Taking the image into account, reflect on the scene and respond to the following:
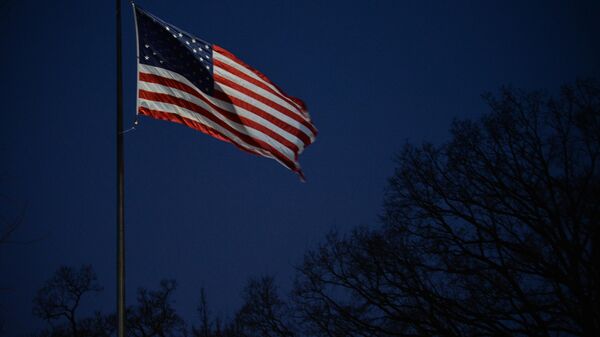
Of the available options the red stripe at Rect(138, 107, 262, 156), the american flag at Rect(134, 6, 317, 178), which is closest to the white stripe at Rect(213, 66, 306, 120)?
the american flag at Rect(134, 6, 317, 178)

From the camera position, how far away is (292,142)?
10000 millimetres

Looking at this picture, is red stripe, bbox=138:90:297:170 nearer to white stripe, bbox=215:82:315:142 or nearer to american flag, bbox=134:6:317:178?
american flag, bbox=134:6:317:178

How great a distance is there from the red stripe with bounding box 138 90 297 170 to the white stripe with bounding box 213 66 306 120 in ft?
2.80

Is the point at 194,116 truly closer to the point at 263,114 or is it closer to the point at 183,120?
the point at 183,120

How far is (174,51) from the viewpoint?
8.99m

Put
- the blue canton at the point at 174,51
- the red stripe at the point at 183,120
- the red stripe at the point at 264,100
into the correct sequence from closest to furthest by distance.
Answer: the red stripe at the point at 183,120 → the blue canton at the point at 174,51 → the red stripe at the point at 264,100

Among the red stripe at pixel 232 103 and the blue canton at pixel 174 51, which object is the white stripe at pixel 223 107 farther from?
the blue canton at pixel 174 51

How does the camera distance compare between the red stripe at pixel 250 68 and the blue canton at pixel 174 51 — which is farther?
the red stripe at pixel 250 68

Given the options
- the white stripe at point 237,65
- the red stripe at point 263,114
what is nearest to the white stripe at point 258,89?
the white stripe at point 237,65

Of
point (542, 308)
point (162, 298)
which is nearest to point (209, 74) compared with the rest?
point (542, 308)

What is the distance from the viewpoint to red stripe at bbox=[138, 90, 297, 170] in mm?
8470

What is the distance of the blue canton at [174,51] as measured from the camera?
342 inches

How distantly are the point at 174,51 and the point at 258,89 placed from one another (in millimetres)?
1700

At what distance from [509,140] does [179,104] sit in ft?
32.2
